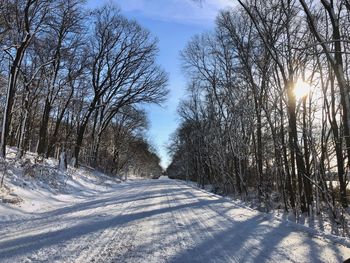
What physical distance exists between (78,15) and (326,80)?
47.8ft

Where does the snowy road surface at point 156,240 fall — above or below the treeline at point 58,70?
below

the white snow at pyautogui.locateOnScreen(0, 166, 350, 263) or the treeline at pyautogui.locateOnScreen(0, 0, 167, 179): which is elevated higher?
the treeline at pyautogui.locateOnScreen(0, 0, 167, 179)

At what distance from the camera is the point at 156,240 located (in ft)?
20.0

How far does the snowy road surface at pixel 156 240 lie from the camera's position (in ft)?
16.6

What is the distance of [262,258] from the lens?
16.9 ft

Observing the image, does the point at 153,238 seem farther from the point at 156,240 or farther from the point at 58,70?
the point at 58,70

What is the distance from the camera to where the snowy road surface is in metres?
5.06

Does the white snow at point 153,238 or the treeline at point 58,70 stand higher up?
the treeline at point 58,70

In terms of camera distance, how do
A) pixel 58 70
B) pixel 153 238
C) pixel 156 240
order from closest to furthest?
pixel 156 240 → pixel 153 238 → pixel 58 70

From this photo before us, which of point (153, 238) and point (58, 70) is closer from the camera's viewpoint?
point (153, 238)

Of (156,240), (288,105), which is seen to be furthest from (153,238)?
(288,105)

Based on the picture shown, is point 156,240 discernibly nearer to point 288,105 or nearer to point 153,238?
point 153,238

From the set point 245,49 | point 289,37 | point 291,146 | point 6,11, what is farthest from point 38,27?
point 291,146

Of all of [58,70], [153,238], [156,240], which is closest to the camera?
[156,240]
